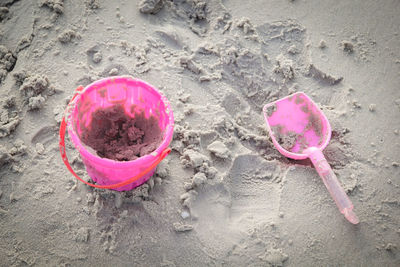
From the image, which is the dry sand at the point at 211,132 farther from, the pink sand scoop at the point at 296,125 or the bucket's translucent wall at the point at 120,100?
the bucket's translucent wall at the point at 120,100

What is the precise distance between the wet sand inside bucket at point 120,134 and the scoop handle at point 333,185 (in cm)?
81

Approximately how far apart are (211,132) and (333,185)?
0.66 m

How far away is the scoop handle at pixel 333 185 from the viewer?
1549mm

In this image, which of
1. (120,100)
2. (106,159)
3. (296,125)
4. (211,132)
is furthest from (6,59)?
(296,125)

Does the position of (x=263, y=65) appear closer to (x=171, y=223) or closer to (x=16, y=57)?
(x=171, y=223)

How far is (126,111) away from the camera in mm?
1593

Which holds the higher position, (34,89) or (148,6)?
(148,6)

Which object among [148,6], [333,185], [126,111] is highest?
[148,6]

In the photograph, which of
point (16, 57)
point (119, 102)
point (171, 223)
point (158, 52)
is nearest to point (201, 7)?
point (158, 52)

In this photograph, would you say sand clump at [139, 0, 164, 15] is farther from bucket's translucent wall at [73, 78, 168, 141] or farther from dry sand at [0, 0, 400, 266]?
bucket's translucent wall at [73, 78, 168, 141]

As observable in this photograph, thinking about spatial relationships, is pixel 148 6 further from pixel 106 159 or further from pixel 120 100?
pixel 106 159

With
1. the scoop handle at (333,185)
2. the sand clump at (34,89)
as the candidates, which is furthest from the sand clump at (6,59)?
the scoop handle at (333,185)

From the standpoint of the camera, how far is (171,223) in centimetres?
148

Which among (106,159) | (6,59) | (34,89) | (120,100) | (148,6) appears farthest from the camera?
(148,6)
